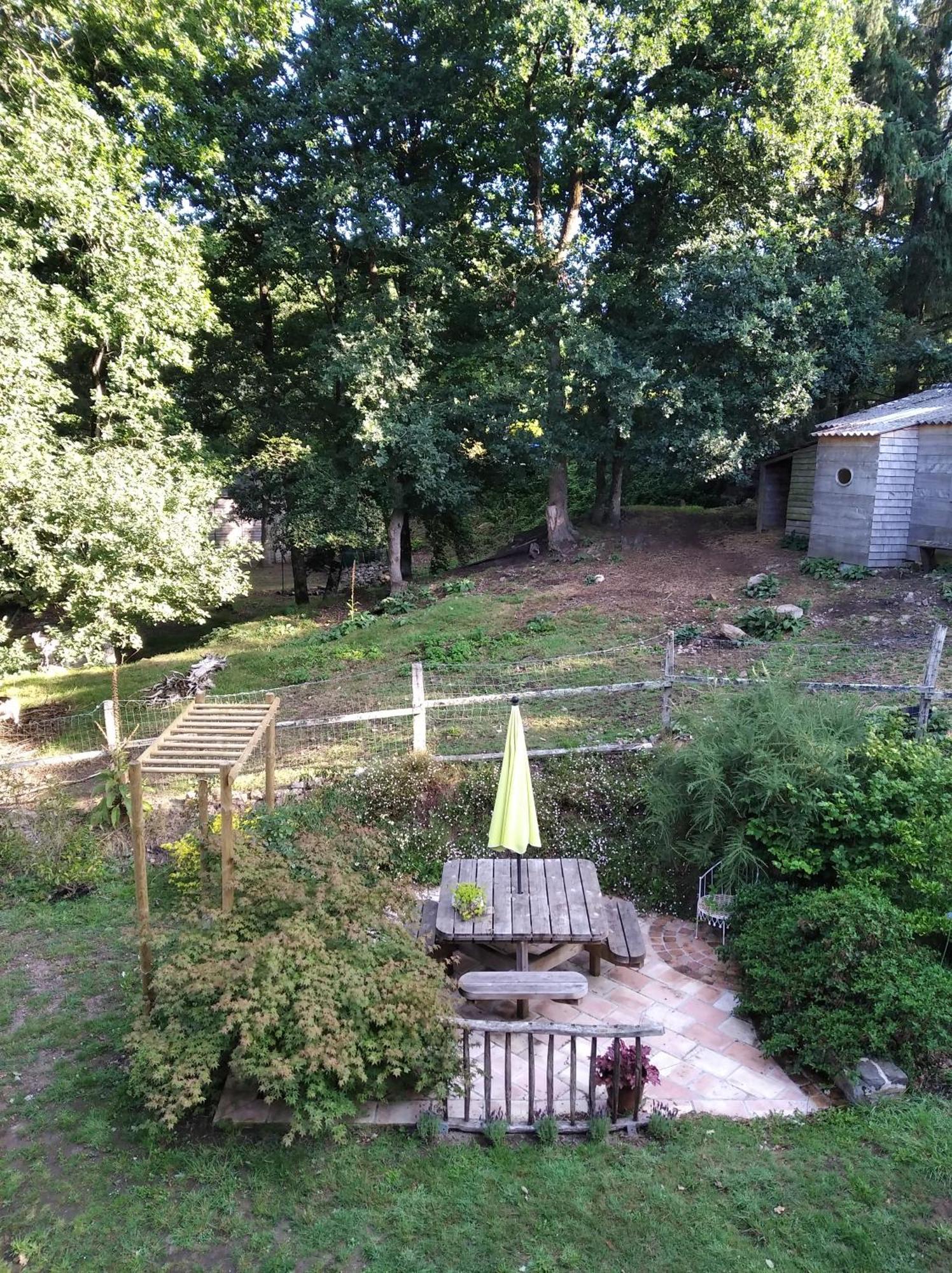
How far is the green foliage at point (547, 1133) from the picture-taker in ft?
13.9

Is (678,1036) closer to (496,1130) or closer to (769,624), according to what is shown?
(496,1130)

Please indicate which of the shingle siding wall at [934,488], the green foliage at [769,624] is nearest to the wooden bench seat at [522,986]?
the green foliage at [769,624]

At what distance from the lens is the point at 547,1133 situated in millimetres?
4238

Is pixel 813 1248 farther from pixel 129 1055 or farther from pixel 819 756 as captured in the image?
pixel 129 1055

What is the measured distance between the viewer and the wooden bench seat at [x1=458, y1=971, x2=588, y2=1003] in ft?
16.0

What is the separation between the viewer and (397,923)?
4.96m

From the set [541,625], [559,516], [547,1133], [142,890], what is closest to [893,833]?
[547,1133]

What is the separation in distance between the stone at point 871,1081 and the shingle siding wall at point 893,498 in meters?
Result: 12.4

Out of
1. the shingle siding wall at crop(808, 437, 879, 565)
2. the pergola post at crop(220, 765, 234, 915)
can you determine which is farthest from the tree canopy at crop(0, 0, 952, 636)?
the pergola post at crop(220, 765, 234, 915)

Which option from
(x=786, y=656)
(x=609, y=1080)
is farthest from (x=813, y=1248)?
(x=786, y=656)

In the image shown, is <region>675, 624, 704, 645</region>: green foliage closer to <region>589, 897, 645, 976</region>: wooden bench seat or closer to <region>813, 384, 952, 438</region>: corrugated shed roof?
<region>813, 384, 952, 438</region>: corrugated shed roof

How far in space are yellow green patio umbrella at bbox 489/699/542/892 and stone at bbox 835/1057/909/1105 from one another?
2.36m

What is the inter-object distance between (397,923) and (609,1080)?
1.60 metres

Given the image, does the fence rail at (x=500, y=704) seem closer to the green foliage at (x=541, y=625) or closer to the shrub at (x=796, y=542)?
the green foliage at (x=541, y=625)
